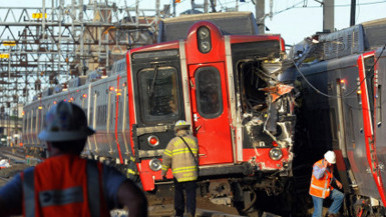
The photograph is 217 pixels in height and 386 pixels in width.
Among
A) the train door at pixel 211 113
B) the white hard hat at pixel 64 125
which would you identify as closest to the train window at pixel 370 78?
the train door at pixel 211 113

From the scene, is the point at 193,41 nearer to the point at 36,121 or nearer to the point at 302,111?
the point at 302,111

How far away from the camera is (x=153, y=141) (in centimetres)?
1462

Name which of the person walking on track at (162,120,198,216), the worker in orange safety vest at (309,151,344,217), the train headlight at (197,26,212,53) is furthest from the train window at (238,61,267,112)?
the person walking on track at (162,120,198,216)

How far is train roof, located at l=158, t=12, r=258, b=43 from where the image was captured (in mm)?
16938

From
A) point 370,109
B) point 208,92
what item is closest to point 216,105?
point 208,92

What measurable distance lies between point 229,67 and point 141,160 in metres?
2.27

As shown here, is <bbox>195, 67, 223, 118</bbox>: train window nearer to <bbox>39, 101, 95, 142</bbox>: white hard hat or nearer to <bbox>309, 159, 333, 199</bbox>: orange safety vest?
<bbox>309, 159, 333, 199</bbox>: orange safety vest

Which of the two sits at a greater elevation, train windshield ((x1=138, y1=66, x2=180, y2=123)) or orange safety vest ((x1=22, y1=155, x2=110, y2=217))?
train windshield ((x1=138, y1=66, x2=180, y2=123))

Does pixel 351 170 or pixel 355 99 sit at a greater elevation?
pixel 355 99

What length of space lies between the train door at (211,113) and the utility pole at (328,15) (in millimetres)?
11857

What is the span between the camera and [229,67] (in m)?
14.5

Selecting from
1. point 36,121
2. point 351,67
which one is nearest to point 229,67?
point 351,67

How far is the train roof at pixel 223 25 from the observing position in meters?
16.9

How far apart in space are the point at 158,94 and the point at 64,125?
1061 centimetres
